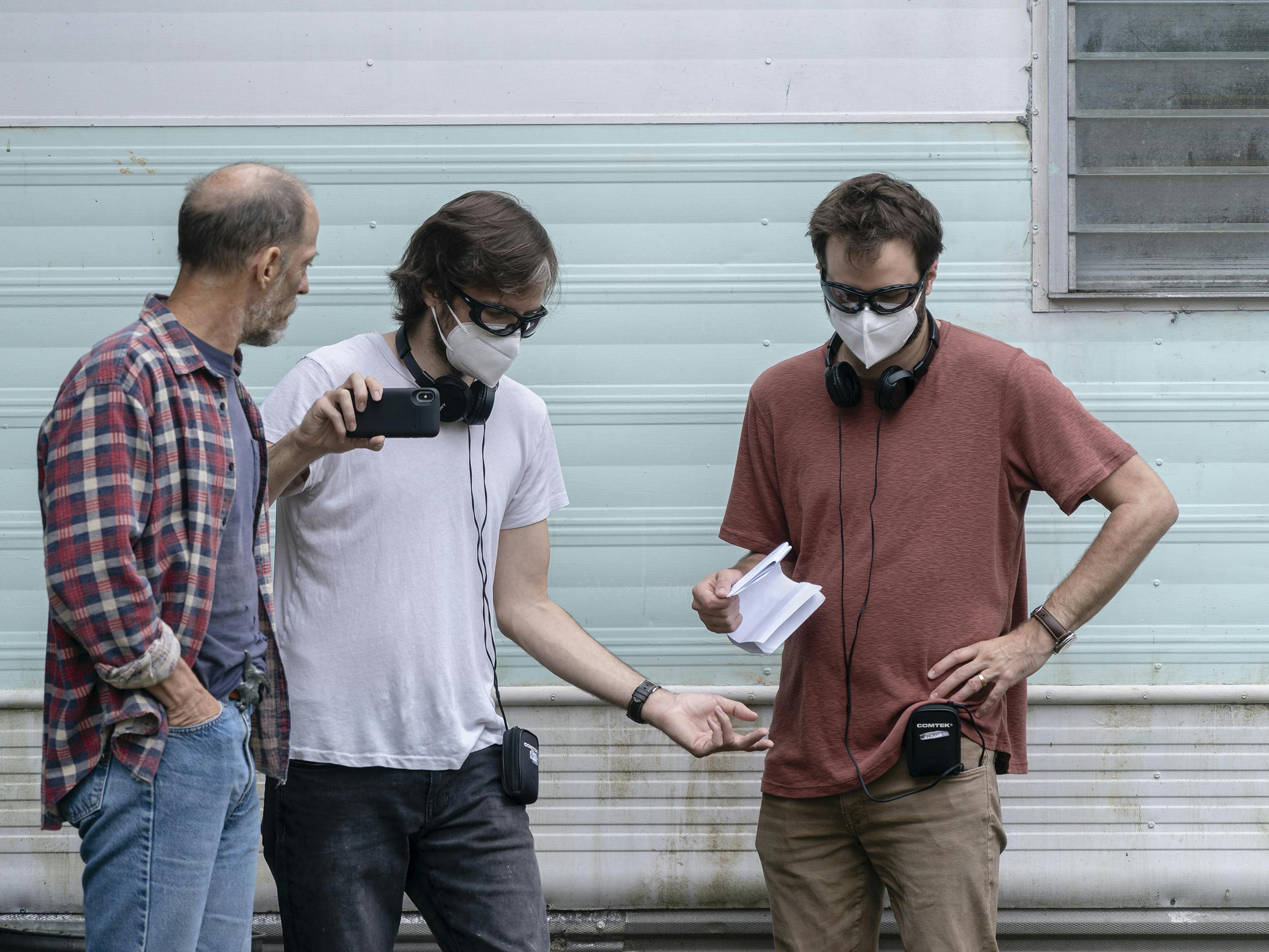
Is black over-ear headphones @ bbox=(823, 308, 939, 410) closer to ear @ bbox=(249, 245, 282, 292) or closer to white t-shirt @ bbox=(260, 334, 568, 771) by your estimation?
white t-shirt @ bbox=(260, 334, 568, 771)

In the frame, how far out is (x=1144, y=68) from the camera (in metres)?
3.57

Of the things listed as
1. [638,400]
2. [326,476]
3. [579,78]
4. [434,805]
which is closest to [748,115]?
[579,78]

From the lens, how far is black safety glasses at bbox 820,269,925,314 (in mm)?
2611

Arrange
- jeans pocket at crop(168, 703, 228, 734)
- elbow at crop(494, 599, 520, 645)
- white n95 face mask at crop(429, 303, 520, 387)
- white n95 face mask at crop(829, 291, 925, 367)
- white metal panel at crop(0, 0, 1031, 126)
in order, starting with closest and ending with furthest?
1. jeans pocket at crop(168, 703, 228, 734)
2. white n95 face mask at crop(429, 303, 520, 387)
3. white n95 face mask at crop(829, 291, 925, 367)
4. elbow at crop(494, 599, 520, 645)
5. white metal panel at crop(0, 0, 1031, 126)

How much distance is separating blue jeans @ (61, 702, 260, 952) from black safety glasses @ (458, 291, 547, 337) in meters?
0.96

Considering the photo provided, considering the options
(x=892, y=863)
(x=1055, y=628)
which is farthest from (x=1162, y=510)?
(x=892, y=863)

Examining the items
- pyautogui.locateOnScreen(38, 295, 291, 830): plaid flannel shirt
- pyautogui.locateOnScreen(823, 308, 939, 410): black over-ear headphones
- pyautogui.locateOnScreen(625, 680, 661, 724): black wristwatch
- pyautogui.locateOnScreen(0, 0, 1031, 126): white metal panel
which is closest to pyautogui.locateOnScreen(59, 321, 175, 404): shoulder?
pyautogui.locateOnScreen(38, 295, 291, 830): plaid flannel shirt

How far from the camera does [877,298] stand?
103 inches

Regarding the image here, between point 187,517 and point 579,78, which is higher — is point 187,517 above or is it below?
below

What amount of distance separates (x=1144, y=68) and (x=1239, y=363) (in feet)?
3.13

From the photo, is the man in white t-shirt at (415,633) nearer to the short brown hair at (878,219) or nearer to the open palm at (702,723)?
the open palm at (702,723)

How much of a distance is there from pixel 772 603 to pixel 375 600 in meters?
0.87

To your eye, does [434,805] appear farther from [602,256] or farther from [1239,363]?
[1239,363]

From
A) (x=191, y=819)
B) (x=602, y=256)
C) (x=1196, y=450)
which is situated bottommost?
(x=191, y=819)
